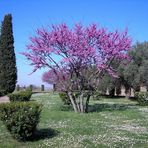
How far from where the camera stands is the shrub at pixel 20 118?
10938 millimetres

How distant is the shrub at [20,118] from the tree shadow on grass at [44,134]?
1.06 ft

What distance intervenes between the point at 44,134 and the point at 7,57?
31496mm

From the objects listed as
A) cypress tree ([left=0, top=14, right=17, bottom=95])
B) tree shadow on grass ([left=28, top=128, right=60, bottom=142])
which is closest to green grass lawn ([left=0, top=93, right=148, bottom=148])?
tree shadow on grass ([left=28, top=128, right=60, bottom=142])

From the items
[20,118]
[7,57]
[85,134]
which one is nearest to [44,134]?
[85,134]

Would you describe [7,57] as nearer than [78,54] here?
No

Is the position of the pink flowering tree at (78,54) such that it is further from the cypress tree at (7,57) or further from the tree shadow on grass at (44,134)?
the cypress tree at (7,57)

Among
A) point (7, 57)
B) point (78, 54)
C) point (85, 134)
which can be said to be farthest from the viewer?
point (7, 57)

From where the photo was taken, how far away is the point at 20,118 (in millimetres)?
10906

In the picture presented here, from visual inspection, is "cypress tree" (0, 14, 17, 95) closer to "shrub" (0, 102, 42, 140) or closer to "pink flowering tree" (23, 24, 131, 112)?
"pink flowering tree" (23, 24, 131, 112)

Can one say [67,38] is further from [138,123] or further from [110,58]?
[138,123]

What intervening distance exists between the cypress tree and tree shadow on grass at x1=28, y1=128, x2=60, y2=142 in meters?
29.9

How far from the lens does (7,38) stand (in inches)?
1666

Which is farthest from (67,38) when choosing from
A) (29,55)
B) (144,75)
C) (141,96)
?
(144,75)

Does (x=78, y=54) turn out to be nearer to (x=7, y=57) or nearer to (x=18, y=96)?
(x=18, y=96)
